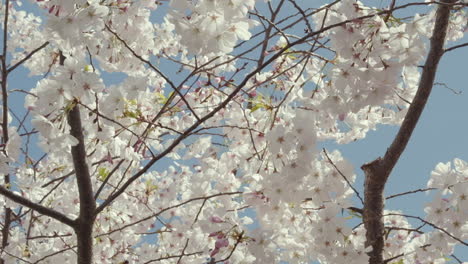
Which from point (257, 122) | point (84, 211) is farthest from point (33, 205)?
point (257, 122)

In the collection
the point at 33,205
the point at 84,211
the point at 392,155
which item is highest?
the point at 392,155

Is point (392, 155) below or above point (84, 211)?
above

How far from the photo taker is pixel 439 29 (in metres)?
2.87

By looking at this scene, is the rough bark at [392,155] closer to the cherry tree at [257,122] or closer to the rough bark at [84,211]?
the cherry tree at [257,122]

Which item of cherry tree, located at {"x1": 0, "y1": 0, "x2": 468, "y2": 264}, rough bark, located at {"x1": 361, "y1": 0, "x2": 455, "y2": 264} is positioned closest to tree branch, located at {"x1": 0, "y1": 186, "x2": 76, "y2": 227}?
cherry tree, located at {"x1": 0, "y1": 0, "x2": 468, "y2": 264}

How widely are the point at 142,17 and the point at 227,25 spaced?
1.29 metres

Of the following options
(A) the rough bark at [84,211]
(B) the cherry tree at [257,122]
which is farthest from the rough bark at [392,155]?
(A) the rough bark at [84,211]

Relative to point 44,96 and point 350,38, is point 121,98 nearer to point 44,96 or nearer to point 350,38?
point 44,96

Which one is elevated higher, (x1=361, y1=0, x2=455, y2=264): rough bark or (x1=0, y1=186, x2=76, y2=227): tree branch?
(x1=361, y1=0, x2=455, y2=264): rough bark

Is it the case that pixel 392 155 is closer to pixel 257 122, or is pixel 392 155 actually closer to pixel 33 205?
pixel 257 122

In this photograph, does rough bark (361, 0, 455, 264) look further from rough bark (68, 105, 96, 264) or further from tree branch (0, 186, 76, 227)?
tree branch (0, 186, 76, 227)

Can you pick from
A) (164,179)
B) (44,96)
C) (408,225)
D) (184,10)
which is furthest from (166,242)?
(184,10)

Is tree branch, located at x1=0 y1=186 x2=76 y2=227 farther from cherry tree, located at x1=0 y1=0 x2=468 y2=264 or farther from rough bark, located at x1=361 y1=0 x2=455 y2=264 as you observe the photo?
rough bark, located at x1=361 y1=0 x2=455 y2=264

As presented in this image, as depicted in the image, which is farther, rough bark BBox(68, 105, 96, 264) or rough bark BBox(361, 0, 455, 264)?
rough bark BBox(68, 105, 96, 264)
